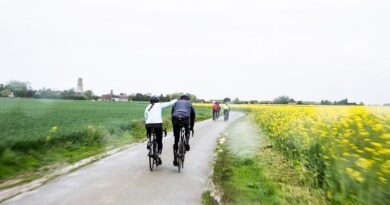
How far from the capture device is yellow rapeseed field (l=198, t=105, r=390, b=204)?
20.2 feet

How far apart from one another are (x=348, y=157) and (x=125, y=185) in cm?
475

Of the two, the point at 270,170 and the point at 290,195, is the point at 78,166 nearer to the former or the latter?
the point at 270,170

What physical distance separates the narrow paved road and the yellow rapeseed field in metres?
2.62

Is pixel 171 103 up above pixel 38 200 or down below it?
above

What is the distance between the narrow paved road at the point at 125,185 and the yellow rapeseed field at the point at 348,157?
2.62 metres

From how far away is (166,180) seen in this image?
977 centimetres

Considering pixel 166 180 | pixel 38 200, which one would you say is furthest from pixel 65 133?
pixel 38 200

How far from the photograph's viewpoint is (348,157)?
7.32 meters

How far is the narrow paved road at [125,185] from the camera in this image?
765cm

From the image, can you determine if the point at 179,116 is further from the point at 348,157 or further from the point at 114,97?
the point at 114,97

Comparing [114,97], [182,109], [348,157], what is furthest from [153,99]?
[114,97]

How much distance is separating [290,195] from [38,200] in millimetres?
4899

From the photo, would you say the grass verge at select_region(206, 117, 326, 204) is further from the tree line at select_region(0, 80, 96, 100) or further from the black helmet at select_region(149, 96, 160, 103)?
the tree line at select_region(0, 80, 96, 100)

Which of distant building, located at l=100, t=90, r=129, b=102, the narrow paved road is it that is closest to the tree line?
distant building, located at l=100, t=90, r=129, b=102
